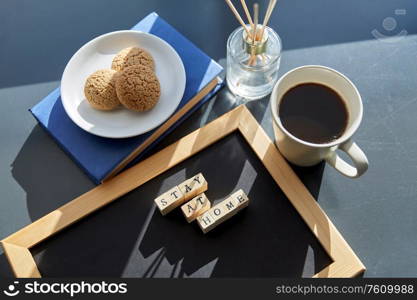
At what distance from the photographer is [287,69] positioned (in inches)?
34.1

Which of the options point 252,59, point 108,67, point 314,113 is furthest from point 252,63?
point 108,67

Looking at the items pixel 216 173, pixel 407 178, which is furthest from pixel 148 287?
pixel 407 178

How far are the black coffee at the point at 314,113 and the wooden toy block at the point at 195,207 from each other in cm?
17

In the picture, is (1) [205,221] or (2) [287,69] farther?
(2) [287,69]

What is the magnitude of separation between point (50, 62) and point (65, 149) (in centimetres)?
20

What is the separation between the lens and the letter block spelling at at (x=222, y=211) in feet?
2.33

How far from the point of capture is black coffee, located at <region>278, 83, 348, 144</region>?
0.72 meters

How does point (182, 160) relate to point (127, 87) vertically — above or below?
below

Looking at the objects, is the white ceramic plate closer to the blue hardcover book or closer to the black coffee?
the blue hardcover book

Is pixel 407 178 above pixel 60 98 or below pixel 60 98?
below

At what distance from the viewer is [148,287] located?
2.35 ft

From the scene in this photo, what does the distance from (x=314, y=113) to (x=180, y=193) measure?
239 millimetres

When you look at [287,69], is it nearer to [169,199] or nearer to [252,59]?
[252,59]

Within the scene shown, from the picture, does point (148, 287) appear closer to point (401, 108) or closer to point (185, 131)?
point (185, 131)
